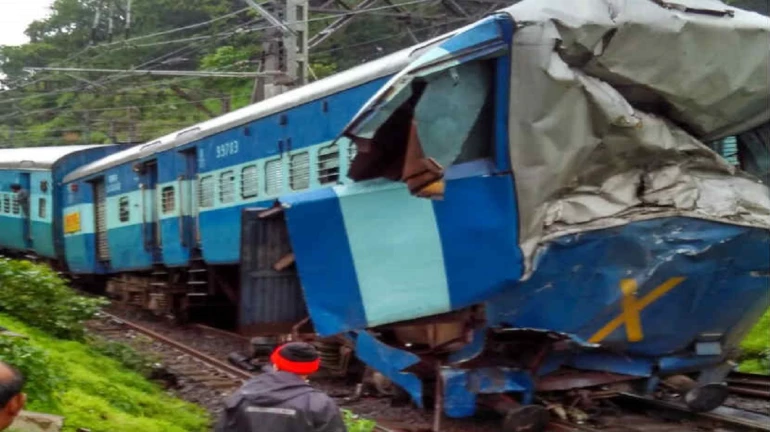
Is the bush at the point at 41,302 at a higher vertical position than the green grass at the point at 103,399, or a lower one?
higher

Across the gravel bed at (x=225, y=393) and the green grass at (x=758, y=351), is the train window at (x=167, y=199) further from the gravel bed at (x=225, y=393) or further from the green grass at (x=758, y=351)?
the green grass at (x=758, y=351)

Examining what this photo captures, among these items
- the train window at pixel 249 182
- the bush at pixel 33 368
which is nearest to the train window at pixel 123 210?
the train window at pixel 249 182

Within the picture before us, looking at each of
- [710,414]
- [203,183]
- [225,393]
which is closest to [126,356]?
[225,393]

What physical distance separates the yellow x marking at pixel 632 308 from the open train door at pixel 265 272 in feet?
8.28

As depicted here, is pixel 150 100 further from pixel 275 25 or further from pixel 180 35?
pixel 275 25

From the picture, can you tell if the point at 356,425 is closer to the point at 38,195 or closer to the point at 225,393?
the point at 225,393

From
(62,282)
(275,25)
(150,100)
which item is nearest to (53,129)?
(150,100)

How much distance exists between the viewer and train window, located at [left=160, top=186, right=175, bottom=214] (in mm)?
14406

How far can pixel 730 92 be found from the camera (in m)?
7.63

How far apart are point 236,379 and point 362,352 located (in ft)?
8.57

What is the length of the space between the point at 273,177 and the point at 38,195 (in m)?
12.2

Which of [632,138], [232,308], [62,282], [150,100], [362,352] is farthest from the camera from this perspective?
[150,100]

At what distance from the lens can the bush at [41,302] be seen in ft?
32.2

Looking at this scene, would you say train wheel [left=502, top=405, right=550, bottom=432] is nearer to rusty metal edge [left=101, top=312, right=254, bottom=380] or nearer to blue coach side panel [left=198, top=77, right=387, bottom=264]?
blue coach side panel [left=198, top=77, right=387, bottom=264]
